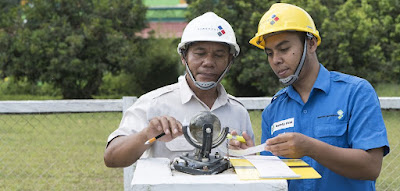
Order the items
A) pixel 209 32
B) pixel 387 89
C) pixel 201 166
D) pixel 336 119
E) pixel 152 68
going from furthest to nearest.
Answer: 1. pixel 152 68
2. pixel 387 89
3. pixel 209 32
4. pixel 336 119
5. pixel 201 166

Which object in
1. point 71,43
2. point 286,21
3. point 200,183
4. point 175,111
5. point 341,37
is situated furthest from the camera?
point 71,43

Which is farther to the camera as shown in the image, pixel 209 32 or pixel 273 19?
pixel 209 32

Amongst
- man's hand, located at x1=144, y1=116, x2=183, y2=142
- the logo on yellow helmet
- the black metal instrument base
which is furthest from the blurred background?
the black metal instrument base

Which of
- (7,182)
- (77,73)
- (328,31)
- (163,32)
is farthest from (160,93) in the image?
(163,32)

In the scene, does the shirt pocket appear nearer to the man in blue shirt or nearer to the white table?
the man in blue shirt

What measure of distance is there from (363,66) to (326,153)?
1453cm

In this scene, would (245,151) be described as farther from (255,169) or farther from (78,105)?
(78,105)

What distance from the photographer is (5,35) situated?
17.4 meters

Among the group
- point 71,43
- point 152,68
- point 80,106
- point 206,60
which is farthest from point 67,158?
point 152,68

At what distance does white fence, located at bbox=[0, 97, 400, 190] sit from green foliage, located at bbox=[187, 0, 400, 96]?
11.4m

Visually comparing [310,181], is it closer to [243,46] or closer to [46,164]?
[46,164]

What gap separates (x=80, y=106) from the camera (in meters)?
4.51

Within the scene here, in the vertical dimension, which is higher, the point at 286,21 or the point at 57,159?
the point at 286,21

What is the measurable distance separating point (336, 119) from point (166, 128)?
95cm
